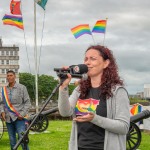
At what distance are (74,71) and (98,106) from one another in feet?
1.21

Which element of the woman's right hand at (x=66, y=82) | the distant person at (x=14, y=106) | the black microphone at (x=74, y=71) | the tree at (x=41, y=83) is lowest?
the tree at (x=41, y=83)

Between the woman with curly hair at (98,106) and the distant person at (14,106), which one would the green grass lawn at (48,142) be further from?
the woman with curly hair at (98,106)

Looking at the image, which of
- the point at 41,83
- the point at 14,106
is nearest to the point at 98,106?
the point at 14,106

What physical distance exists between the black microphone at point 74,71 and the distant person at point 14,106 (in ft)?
14.0

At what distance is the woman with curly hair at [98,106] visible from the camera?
3543mm

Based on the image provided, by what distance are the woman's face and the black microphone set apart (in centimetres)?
14

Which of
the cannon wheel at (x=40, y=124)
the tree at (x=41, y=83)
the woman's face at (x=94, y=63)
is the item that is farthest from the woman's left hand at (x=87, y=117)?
the tree at (x=41, y=83)

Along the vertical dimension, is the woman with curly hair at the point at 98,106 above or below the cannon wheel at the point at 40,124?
above

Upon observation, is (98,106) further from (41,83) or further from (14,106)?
(41,83)

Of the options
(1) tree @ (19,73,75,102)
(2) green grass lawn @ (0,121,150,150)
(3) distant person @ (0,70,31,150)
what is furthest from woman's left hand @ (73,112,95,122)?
(1) tree @ (19,73,75,102)

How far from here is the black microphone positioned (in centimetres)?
354

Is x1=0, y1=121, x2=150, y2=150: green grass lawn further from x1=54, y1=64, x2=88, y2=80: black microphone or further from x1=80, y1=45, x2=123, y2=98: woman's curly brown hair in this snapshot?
x1=54, y1=64, x2=88, y2=80: black microphone

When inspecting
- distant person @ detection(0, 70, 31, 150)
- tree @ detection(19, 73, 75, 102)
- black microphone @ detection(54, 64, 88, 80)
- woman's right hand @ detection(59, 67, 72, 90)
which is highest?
black microphone @ detection(54, 64, 88, 80)

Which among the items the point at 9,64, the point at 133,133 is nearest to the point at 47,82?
the point at 9,64
